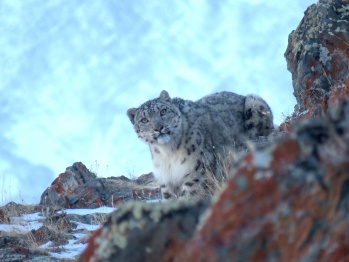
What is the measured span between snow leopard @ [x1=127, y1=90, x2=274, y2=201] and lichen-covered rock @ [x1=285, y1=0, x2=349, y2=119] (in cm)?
192

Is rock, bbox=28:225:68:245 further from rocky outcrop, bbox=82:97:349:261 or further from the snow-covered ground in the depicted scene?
rocky outcrop, bbox=82:97:349:261

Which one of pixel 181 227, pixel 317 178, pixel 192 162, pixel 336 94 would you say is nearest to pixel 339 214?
pixel 317 178

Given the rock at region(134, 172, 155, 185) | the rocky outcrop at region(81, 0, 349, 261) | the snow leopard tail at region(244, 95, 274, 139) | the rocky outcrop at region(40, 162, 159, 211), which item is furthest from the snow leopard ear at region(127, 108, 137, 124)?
the rocky outcrop at region(81, 0, 349, 261)

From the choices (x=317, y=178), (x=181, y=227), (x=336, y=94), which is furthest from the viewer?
(x=336, y=94)

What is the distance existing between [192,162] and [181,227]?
10354 millimetres

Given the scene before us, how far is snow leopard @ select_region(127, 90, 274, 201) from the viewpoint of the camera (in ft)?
43.3

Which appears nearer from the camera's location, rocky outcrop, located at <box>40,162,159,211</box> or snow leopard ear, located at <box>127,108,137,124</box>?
snow leopard ear, located at <box>127,108,137,124</box>

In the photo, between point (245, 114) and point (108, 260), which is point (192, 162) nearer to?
point (245, 114)

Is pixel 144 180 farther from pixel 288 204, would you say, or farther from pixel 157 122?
pixel 288 204

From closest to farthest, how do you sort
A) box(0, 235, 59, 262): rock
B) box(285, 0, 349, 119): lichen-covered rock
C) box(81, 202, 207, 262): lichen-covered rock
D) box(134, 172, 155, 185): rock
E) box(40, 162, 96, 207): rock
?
box(81, 202, 207, 262): lichen-covered rock < box(0, 235, 59, 262): rock < box(285, 0, 349, 119): lichen-covered rock < box(40, 162, 96, 207): rock < box(134, 172, 155, 185): rock

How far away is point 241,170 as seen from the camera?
8.08 feet

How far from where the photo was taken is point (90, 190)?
54.5 ft

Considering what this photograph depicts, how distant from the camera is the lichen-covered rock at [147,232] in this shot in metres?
3.02

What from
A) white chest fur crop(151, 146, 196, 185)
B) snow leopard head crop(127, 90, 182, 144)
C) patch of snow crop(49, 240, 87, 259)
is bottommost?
patch of snow crop(49, 240, 87, 259)
